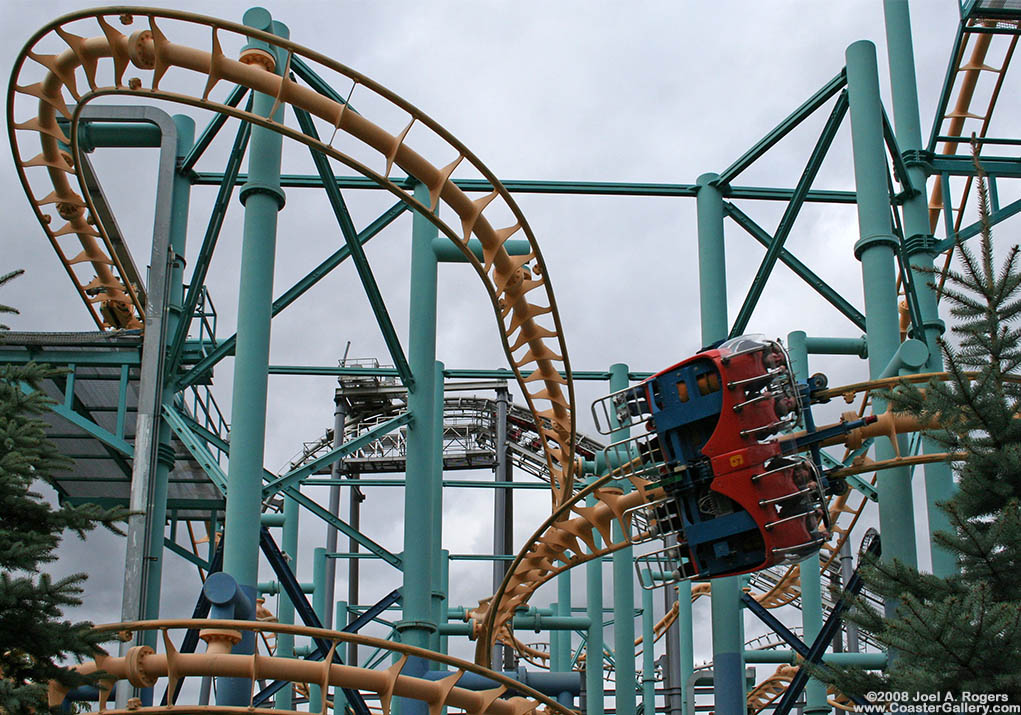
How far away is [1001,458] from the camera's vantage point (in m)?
8.66

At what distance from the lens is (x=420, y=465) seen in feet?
46.7

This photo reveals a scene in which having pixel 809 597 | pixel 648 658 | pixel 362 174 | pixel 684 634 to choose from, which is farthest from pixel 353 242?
pixel 648 658

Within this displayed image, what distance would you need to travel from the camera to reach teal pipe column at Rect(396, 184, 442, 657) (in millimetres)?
13607

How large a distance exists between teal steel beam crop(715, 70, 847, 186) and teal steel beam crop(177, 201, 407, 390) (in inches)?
156

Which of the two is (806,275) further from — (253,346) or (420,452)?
(253,346)

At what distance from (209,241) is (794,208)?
259 inches

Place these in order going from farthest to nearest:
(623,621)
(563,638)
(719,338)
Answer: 1. (563,638)
2. (623,621)
3. (719,338)

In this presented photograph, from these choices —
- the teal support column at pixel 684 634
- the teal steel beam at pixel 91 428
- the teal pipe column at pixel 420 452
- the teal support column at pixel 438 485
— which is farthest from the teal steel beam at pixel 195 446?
the teal support column at pixel 684 634

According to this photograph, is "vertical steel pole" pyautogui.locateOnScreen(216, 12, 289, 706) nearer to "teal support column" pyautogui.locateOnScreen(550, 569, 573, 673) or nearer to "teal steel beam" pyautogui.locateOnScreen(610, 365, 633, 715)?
"teal steel beam" pyautogui.locateOnScreen(610, 365, 633, 715)

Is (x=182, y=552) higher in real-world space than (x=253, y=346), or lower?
lower

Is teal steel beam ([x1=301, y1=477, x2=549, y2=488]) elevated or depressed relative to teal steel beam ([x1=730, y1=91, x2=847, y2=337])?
depressed

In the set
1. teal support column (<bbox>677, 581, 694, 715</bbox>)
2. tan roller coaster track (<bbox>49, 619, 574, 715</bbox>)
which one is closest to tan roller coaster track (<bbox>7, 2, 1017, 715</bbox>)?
tan roller coaster track (<bbox>49, 619, 574, 715</bbox>)

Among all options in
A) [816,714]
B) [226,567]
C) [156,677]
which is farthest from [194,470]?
[816,714]

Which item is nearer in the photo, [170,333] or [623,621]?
[170,333]
